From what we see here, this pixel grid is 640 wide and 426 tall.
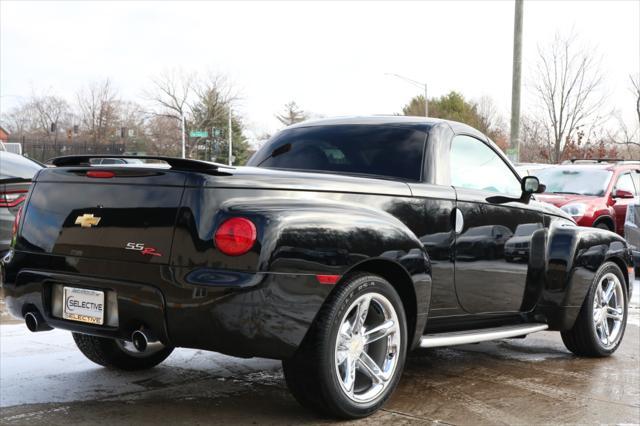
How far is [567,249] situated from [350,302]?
225 cm

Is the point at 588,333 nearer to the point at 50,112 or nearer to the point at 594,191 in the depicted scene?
the point at 594,191

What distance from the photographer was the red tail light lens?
139 inches

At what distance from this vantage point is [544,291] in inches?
213

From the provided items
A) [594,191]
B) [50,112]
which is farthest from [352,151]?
[50,112]

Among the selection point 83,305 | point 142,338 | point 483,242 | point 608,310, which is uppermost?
point 483,242

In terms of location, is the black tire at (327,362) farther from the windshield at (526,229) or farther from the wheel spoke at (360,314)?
the windshield at (526,229)

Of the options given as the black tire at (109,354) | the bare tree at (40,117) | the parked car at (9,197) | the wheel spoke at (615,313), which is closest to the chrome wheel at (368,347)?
the black tire at (109,354)

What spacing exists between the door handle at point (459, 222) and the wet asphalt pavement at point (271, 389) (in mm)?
956

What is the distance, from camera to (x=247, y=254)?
3.51 metres

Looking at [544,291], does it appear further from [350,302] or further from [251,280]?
[251,280]

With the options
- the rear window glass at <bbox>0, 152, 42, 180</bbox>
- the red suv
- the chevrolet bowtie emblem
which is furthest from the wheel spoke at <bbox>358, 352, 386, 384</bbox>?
the red suv

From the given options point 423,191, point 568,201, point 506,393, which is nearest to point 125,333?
point 423,191

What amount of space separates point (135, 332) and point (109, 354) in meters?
1.38

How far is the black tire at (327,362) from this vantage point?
12.2 feet
